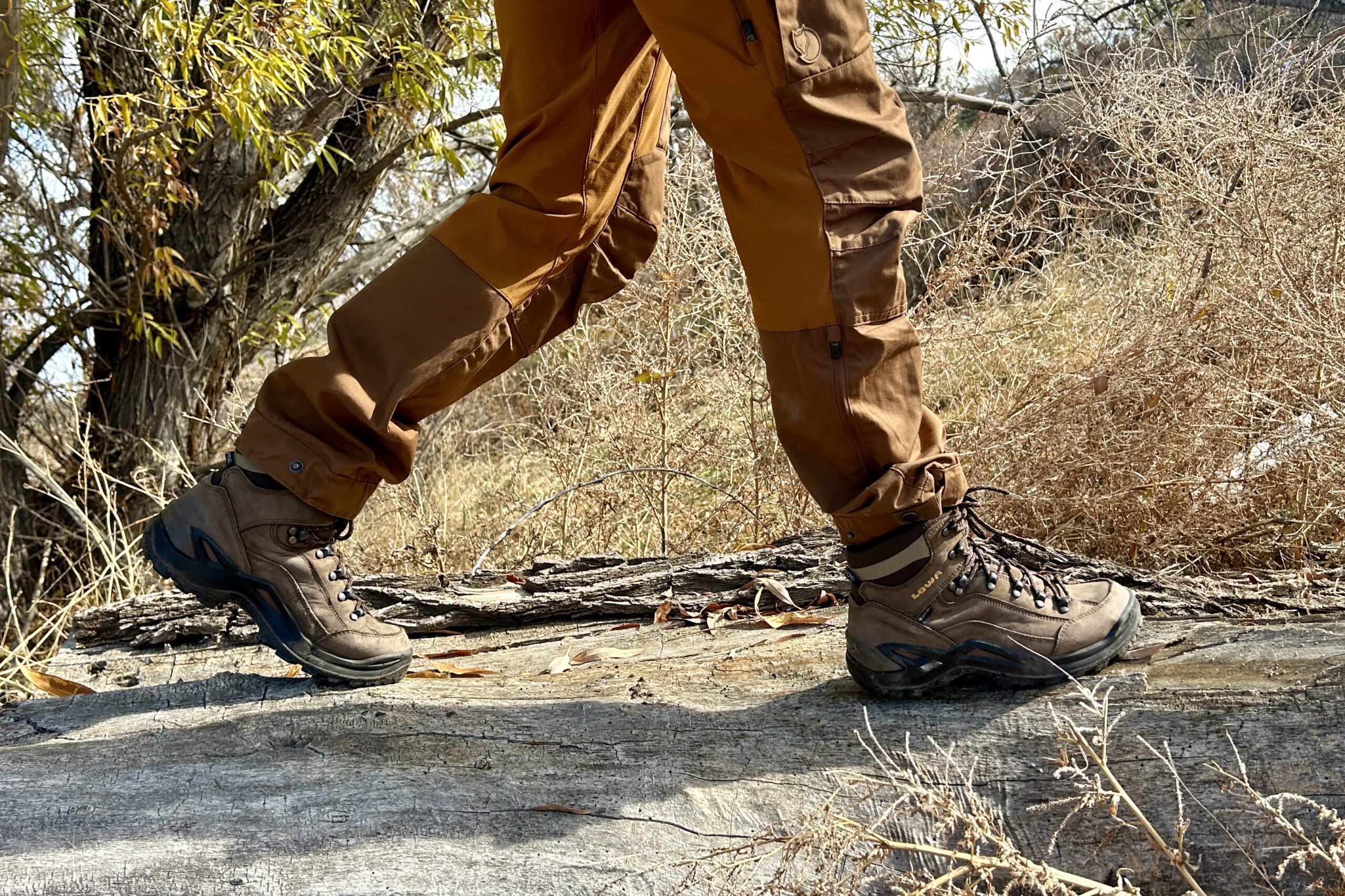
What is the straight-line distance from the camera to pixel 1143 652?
1.89 meters

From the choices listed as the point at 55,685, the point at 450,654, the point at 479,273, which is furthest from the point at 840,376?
the point at 55,685

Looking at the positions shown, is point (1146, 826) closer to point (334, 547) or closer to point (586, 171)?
point (586, 171)

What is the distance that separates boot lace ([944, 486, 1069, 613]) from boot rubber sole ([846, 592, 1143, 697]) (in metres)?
0.09

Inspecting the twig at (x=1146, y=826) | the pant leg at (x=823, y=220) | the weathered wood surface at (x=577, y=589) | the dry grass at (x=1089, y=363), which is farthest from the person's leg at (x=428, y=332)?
the dry grass at (x=1089, y=363)

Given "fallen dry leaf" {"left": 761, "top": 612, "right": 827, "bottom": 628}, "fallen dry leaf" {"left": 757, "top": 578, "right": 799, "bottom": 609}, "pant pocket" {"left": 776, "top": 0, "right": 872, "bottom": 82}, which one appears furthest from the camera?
"fallen dry leaf" {"left": 757, "top": 578, "right": 799, "bottom": 609}

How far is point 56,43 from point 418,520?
2631 millimetres

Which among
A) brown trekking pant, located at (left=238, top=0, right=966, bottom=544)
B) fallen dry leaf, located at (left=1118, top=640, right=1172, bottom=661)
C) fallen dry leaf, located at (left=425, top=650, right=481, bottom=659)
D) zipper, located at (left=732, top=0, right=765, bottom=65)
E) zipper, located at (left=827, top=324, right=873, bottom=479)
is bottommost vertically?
fallen dry leaf, located at (left=1118, top=640, right=1172, bottom=661)

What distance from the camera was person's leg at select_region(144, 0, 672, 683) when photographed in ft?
5.79

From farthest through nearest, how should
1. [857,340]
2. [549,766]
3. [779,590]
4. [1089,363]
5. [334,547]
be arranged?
[1089,363] → [779,590] → [334,547] → [549,766] → [857,340]

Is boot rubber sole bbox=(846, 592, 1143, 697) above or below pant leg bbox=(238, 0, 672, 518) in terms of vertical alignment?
below

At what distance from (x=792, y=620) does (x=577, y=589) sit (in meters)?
0.54

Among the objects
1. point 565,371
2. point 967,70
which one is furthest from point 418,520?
point 967,70

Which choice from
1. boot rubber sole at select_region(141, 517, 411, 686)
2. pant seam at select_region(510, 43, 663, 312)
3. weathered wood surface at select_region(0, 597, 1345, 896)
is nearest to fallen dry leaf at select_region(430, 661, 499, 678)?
weathered wood surface at select_region(0, 597, 1345, 896)

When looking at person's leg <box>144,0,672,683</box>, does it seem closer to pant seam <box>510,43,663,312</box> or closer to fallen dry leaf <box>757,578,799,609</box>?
pant seam <box>510,43,663,312</box>
